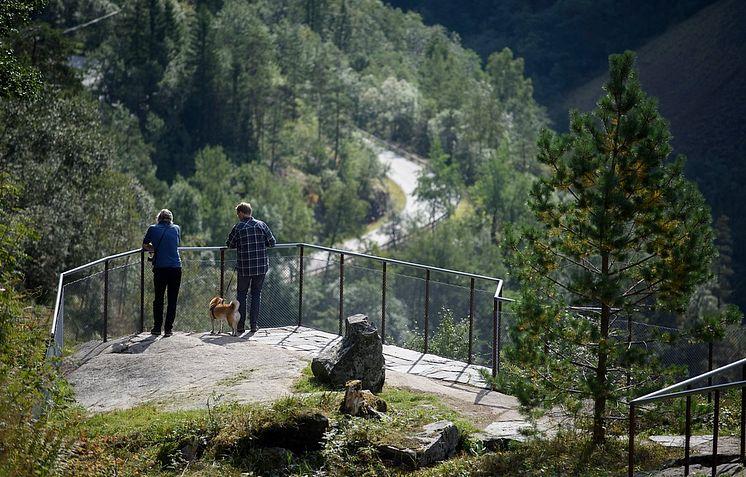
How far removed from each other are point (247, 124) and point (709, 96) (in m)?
45.9

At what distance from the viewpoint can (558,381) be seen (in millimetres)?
11336

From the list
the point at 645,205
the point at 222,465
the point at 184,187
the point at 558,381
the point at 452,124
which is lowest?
the point at 222,465

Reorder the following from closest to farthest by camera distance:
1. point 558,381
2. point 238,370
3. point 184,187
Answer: point 558,381
point 238,370
point 184,187

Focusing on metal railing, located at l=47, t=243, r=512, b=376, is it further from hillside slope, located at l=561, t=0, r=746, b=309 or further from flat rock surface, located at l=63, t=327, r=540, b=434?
hillside slope, located at l=561, t=0, r=746, b=309

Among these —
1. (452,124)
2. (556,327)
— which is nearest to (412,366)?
(556,327)

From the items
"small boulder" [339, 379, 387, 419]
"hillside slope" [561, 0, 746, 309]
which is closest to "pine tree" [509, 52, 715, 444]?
"small boulder" [339, 379, 387, 419]

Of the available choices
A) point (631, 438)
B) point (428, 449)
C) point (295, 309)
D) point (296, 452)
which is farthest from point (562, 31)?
point (631, 438)

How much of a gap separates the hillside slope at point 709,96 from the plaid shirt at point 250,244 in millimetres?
64696

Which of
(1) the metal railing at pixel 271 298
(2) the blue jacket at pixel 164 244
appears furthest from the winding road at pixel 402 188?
(2) the blue jacket at pixel 164 244

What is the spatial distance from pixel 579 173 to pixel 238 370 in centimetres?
524

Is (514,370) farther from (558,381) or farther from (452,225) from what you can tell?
(452,225)

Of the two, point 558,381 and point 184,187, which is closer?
point 558,381

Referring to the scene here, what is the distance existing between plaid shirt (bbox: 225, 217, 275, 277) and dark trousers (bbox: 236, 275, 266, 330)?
0.12m

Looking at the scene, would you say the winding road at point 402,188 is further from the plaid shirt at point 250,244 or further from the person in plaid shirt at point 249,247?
the plaid shirt at point 250,244
